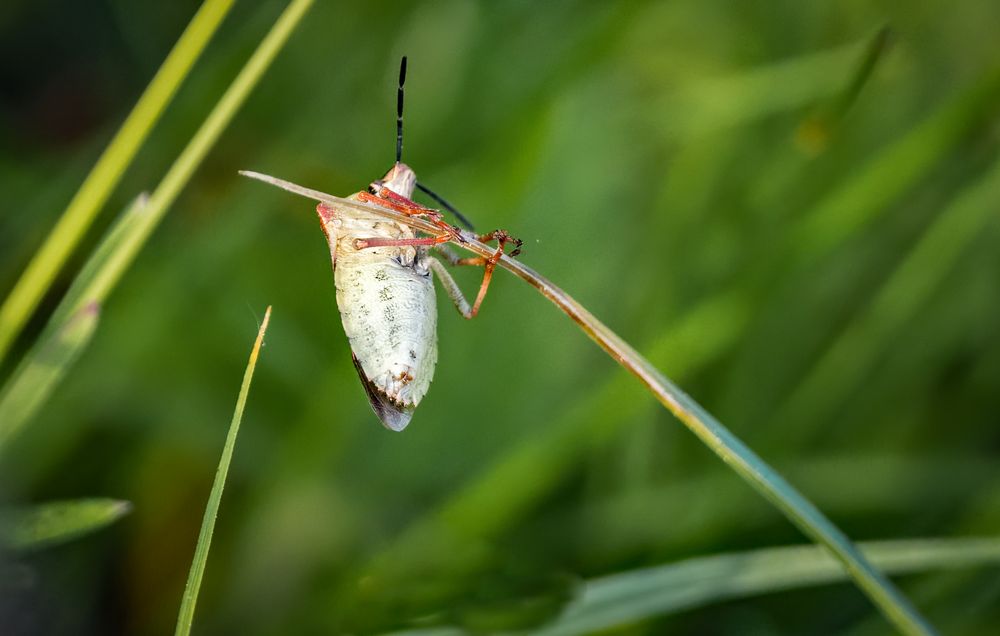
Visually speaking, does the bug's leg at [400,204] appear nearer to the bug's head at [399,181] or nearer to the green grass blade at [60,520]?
the bug's head at [399,181]

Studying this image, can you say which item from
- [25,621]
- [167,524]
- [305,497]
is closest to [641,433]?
[305,497]

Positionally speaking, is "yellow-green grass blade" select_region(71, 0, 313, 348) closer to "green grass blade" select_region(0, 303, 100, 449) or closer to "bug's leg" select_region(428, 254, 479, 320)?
"green grass blade" select_region(0, 303, 100, 449)

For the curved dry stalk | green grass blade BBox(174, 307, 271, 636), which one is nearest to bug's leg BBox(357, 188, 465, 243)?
the curved dry stalk

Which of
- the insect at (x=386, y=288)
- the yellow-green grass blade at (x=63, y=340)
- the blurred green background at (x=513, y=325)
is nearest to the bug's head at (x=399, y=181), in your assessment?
the insect at (x=386, y=288)

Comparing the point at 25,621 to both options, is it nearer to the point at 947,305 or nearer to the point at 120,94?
the point at 120,94

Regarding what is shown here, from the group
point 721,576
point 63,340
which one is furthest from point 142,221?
point 721,576
